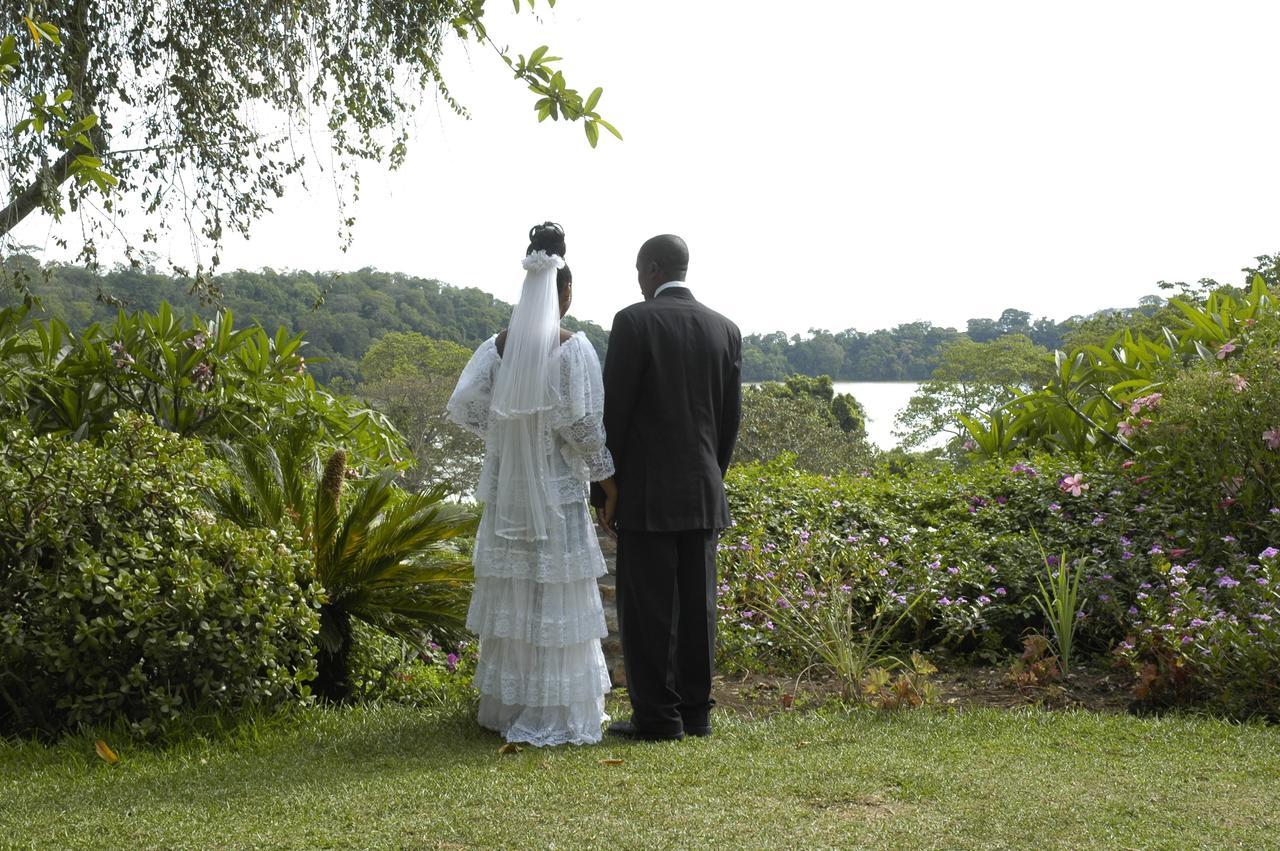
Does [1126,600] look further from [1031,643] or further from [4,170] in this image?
[4,170]

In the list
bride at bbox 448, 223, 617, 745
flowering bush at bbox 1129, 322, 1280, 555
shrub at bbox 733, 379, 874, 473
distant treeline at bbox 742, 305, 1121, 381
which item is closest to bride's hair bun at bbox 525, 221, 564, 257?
bride at bbox 448, 223, 617, 745

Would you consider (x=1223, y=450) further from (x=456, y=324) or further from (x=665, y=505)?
(x=456, y=324)

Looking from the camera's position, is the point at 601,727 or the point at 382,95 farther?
the point at 382,95

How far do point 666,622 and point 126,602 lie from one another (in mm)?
2193

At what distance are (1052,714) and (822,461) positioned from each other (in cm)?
2637

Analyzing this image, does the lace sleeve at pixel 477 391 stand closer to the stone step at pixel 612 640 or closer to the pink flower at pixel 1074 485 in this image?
the stone step at pixel 612 640

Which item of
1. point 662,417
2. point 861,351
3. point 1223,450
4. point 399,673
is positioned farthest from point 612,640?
point 861,351

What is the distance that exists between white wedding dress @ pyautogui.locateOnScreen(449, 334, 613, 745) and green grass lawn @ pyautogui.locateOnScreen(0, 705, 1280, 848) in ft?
0.63

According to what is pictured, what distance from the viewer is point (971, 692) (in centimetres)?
601

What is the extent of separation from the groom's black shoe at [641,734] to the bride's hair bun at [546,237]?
1.94 meters

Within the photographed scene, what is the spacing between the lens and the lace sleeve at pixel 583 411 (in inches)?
184

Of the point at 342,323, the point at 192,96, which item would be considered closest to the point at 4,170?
the point at 192,96

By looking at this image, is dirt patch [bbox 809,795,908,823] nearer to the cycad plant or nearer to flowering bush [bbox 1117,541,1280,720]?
flowering bush [bbox 1117,541,1280,720]

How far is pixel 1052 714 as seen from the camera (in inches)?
206
